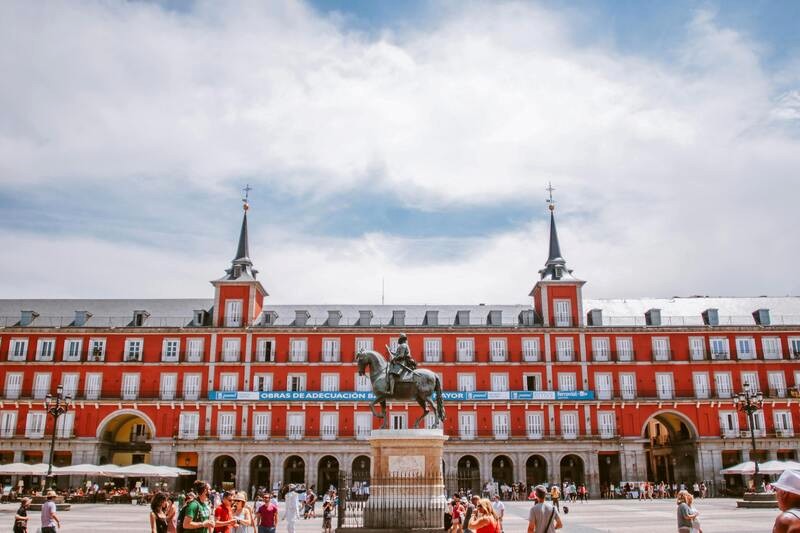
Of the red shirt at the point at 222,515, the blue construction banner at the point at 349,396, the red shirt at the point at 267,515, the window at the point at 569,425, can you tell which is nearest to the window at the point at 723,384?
the blue construction banner at the point at 349,396

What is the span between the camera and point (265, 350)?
164ft

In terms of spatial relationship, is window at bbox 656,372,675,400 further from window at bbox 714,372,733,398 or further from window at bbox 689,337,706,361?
window at bbox 714,372,733,398

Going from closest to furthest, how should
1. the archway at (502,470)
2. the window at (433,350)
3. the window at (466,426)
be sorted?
the window at (466,426) < the archway at (502,470) < the window at (433,350)

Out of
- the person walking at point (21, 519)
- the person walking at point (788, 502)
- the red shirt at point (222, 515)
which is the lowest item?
the person walking at point (21, 519)

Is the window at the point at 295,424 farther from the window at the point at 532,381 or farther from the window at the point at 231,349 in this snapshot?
the window at the point at 532,381

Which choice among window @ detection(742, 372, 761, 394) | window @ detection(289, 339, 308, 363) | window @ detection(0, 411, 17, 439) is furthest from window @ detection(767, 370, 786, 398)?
window @ detection(0, 411, 17, 439)

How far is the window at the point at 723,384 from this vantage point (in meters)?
48.7

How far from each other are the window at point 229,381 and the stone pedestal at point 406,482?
32.9 meters

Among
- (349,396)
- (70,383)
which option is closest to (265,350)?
(349,396)

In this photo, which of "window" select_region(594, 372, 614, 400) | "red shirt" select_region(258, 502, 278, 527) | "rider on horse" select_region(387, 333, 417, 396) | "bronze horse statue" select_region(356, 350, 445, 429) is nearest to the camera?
"red shirt" select_region(258, 502, 278, 527)

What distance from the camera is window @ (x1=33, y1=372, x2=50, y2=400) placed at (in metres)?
48.8

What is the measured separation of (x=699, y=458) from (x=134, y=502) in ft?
116

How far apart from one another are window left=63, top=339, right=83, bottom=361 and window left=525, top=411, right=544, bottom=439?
31.8m

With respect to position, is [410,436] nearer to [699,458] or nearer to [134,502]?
[134,502]
